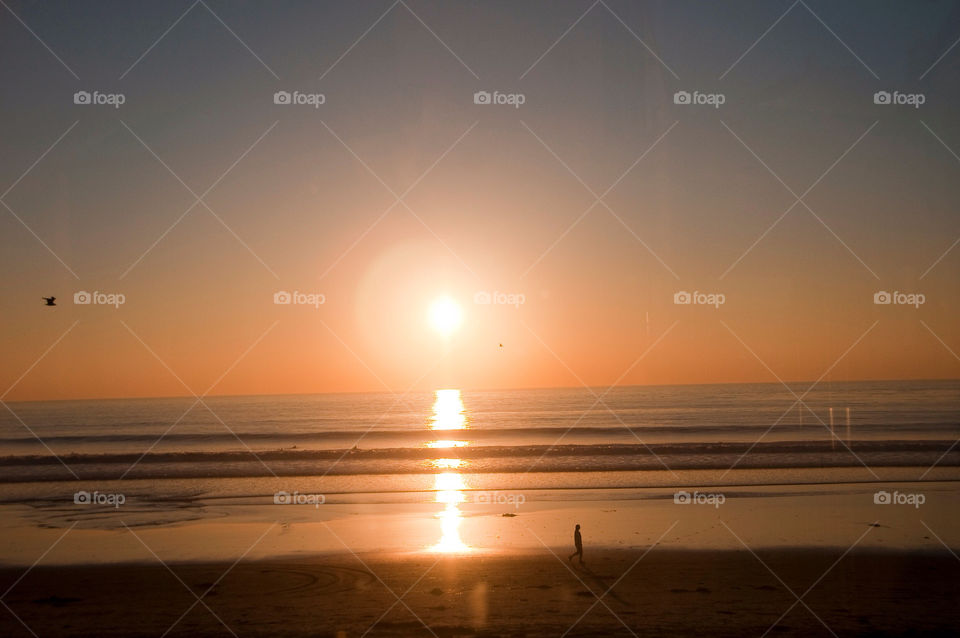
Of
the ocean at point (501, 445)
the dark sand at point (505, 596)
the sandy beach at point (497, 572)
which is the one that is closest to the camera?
the dark sand at point (505, 596)

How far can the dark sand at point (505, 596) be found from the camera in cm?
840

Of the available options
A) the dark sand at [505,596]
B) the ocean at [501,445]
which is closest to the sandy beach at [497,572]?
the dark sand at [505,596]

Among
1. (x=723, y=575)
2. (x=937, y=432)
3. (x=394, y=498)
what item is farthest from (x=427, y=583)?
(x=937, y=432)

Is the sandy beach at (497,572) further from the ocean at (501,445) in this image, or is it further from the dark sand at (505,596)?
the ocean at (501,445)

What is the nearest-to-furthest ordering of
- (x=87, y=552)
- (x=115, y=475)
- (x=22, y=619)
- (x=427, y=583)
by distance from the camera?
(x=22, y=619)
(x=427, y=583)
(x=87, y=552)
(x=115, y=475)

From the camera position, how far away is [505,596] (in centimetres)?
955

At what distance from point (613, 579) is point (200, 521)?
933 centimetres

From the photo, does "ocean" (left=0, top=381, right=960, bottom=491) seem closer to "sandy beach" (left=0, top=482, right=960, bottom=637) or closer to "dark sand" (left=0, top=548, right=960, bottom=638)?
"sandy beach" (left=0, top=482, right=960, bottom=637)

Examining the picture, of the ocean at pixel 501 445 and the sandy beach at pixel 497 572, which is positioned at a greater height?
the ocean at pixel 501 445

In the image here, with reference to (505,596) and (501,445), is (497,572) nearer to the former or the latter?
(505,596)

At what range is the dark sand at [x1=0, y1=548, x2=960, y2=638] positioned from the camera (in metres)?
8.40

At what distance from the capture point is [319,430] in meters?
47.2

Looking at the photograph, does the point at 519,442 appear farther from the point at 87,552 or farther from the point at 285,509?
the point at 87,552

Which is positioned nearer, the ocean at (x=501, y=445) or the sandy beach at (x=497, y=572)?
the sandy beach at (x=497, y=572)
